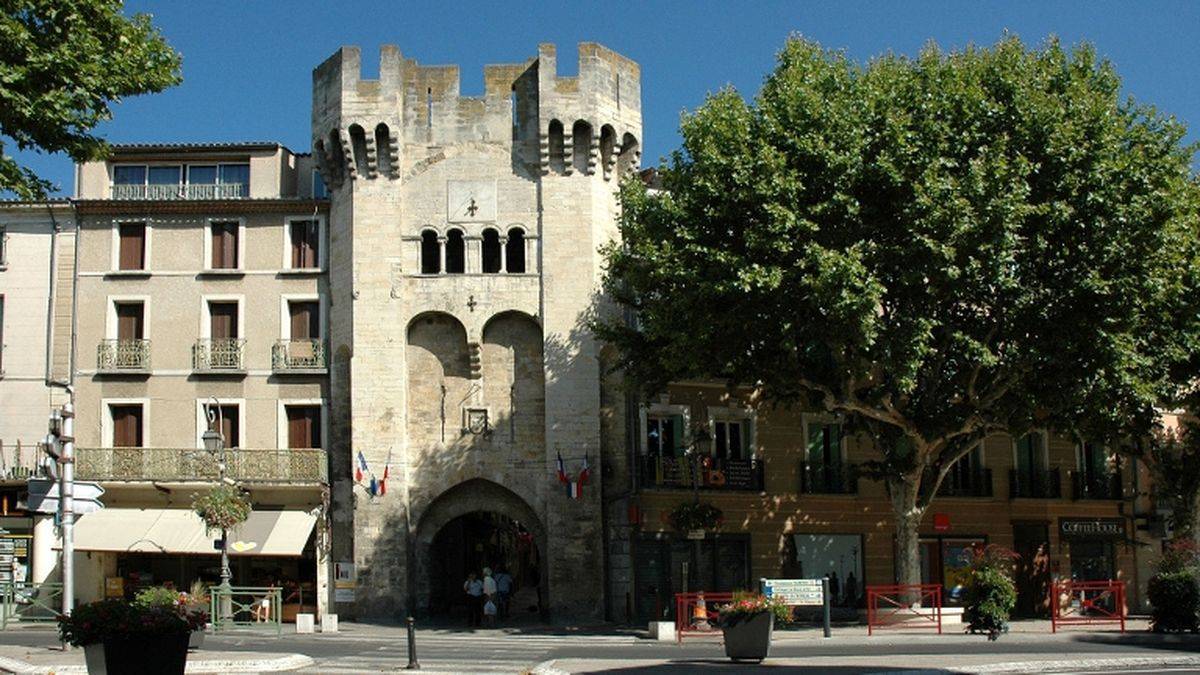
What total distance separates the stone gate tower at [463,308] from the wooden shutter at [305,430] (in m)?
0.56

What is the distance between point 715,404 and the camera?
41.2 metres

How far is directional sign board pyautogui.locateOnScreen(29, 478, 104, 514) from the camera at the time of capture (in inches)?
954

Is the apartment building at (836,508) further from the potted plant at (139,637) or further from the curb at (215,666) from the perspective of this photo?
the potted plant at (139,637)

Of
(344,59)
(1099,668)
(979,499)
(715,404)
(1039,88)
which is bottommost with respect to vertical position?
(1099,668)

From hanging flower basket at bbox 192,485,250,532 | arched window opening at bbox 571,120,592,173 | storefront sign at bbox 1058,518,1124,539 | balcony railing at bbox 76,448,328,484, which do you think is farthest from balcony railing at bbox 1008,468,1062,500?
hanging flower basket at bbox 192,485,250,532

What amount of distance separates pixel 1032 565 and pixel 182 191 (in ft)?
90.5

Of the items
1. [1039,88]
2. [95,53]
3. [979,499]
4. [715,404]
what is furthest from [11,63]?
[979,499]

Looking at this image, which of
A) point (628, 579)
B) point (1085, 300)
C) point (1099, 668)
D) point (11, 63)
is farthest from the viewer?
point (628, 579)

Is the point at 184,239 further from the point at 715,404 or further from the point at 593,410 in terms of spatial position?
the point at 715,404

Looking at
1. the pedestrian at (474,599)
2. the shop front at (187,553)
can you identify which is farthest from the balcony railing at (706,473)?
the shop front at (187,553)

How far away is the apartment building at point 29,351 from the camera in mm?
39875

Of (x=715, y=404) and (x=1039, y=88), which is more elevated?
(x=1039, y=88)

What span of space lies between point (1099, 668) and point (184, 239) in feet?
93.7

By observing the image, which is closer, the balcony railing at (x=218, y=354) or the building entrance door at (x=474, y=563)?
the balcony railing at (x=218, y=354)
